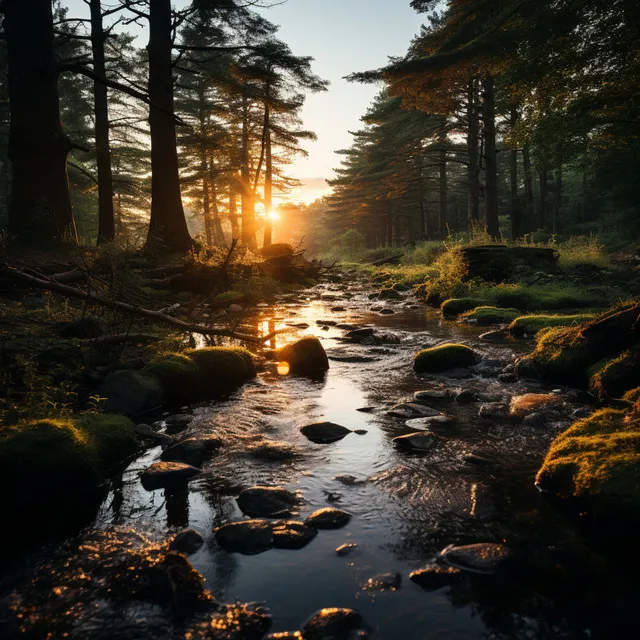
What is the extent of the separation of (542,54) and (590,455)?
1109cm

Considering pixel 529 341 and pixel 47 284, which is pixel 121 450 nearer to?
pixel 47 284

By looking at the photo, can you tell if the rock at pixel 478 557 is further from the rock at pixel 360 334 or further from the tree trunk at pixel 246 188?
the tree trunk at pixel 246 188

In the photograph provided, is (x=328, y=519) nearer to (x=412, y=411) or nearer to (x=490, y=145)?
(x=412, y=411)

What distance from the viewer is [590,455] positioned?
8.84 feet

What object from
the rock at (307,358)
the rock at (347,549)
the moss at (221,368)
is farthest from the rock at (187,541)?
the rock at (307,358)

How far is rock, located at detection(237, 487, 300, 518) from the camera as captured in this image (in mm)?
2639

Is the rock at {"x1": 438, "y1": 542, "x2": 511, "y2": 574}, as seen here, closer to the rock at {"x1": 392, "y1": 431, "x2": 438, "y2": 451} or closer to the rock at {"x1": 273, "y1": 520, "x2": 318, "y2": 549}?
the rock at {"x1": 273, "y1": 520, "x2": 318, "y2": 549}

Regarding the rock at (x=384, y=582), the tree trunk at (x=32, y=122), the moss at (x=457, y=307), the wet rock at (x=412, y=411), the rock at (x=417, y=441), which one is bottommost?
the rock at (x=384, y=582)

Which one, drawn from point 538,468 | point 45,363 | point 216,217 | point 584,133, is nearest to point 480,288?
point 584,133

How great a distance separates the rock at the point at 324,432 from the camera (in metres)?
3.72

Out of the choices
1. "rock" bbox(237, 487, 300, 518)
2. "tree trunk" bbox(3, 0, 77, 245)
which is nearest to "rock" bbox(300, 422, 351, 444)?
"rock" bbox(237, 487, 300, 518)

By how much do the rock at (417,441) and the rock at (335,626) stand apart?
1744mm

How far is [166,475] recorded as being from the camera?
9.92 feet

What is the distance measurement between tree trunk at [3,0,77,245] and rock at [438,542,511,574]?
28.1 feet
